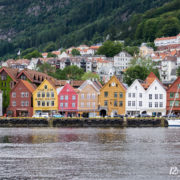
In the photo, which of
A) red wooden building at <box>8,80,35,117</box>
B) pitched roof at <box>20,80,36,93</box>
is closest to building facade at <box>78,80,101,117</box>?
pitched roof at <box>20,80,36,93</box>

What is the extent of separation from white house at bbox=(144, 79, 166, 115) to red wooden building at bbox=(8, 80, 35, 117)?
30.9 m

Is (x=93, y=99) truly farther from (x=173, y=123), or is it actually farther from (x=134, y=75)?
(x=134, y=75)

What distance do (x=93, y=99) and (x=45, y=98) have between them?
1275cm

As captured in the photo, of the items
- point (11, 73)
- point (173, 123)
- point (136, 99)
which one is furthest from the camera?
point (11, 73)

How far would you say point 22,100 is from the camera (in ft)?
466

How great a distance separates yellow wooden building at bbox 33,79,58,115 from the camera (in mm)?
140375

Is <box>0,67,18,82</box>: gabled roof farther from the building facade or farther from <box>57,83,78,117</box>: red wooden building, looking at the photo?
the building facade

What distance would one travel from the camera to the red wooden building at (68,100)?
5507 inches

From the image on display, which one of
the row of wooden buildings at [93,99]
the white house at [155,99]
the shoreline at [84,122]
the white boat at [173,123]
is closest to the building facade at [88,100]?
the row of wooden buildings at [93,99]

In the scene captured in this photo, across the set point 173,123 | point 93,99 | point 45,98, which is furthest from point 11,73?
point 173,123

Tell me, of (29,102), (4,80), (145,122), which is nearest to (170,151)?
(145,122)

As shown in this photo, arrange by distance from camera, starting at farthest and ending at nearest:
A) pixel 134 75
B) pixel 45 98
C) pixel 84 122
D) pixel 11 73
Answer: pixel 134 75 → pixel 11 73 → pixel 45 98 → pixel 84 122

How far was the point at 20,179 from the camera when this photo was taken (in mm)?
48500

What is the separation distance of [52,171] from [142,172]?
8812mm
